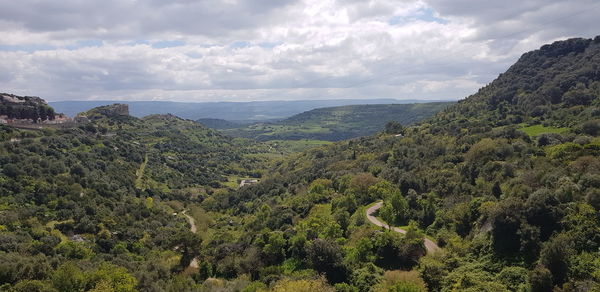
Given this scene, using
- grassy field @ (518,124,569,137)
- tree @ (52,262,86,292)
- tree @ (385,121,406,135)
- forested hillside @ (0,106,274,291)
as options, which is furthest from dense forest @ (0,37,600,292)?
tree @ (385,121,406,135)

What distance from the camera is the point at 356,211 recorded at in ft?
216

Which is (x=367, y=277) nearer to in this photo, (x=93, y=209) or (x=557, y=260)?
(x=557, y=260)

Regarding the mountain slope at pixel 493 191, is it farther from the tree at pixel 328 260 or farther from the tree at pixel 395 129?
the tree at pixel 395 129

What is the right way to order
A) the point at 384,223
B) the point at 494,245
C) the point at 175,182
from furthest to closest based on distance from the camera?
the point at 175,182 < the point at 384,223 < the point at 494,245

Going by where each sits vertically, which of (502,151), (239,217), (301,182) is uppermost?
(502,151)

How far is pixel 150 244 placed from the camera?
73.6 metres

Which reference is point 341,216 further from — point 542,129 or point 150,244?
point 542,129

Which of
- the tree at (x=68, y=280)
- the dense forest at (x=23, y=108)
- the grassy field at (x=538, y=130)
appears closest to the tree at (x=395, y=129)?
the grassy field at (x=538, y=130)

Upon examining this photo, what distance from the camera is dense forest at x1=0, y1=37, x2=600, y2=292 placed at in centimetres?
3997

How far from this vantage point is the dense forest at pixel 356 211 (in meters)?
40.0

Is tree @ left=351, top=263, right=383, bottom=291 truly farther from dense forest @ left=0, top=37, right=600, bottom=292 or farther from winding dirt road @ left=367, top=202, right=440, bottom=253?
winding dirt road @ left=367, top=202, right=440, bottom=253

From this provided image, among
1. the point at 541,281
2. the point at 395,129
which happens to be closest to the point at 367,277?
the point at 541,281

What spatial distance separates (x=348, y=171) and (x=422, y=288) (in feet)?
196

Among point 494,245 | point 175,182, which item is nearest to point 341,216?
point 494,245
